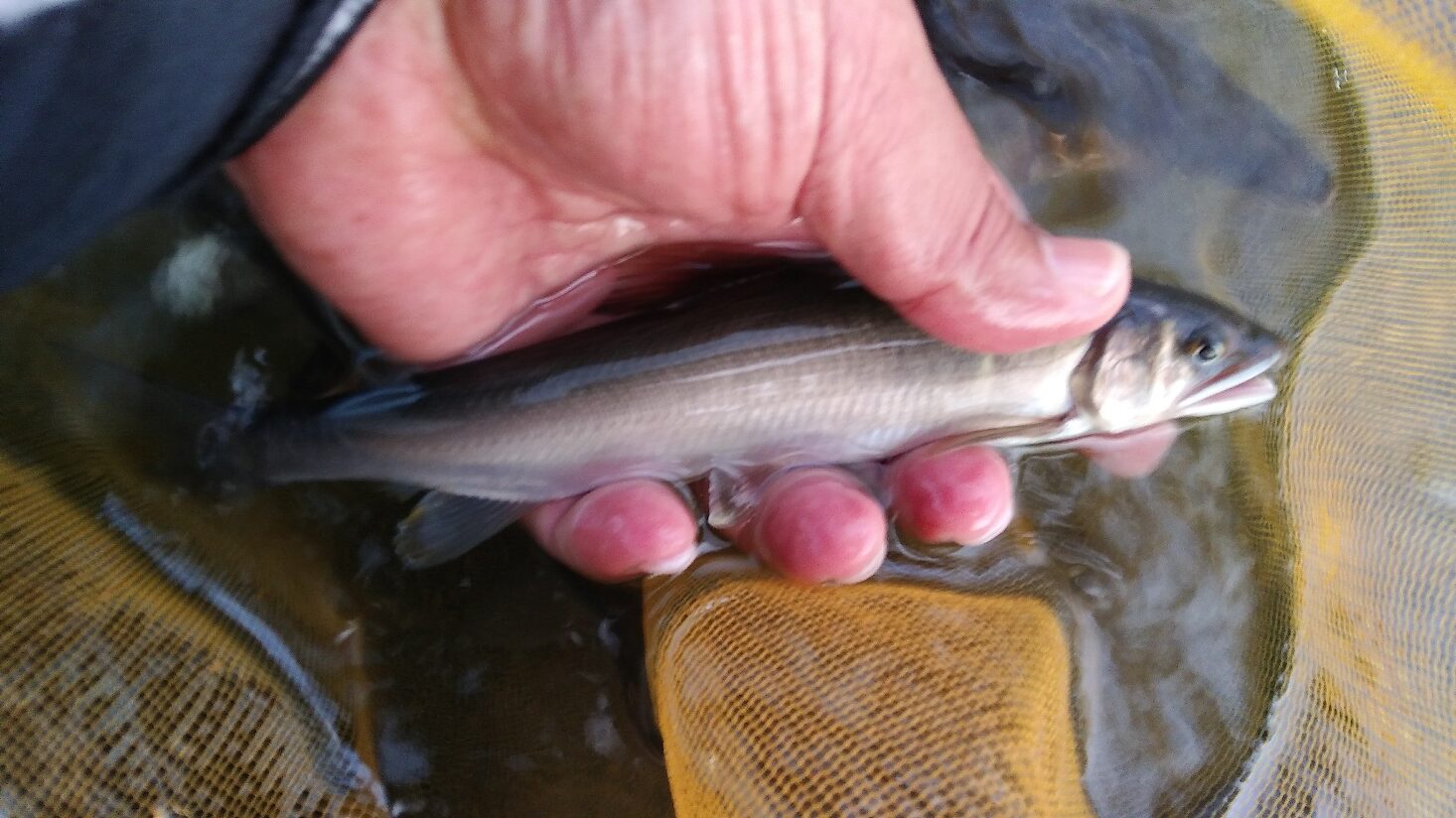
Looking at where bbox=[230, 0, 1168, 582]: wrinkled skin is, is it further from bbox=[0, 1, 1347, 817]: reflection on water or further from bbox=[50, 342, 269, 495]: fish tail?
bbox=[50, 342, 269, 495]: fish tail

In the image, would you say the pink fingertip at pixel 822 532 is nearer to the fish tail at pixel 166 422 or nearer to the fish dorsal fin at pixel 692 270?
the fish dorsal fin at pixel 692 270

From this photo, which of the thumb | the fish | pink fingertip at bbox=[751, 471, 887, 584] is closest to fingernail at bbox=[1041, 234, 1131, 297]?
the thumb

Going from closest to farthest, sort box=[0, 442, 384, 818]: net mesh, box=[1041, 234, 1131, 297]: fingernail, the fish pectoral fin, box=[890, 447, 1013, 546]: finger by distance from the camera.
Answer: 1. box=[0, 442, 384, 818]: net mesh
2. box=[1041, 234, 1131, 297]: fingernail
3. box=[890, 447, 1013, 546]: finger
4. the fish pectoral fin

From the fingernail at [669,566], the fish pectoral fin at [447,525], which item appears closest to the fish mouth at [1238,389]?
the fingernail at [669,566]

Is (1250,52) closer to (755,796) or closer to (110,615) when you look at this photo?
(755,796)

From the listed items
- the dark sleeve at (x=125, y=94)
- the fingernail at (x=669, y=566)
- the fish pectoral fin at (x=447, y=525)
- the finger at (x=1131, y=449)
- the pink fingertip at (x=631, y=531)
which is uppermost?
the dark sleeve at (x=125, y=94)

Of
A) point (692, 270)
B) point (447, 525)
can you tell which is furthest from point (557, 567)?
point (692, 270)
